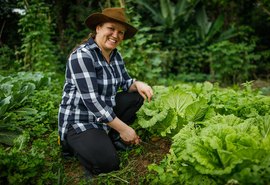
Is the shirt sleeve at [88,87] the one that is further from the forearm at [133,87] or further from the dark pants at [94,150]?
the forearm at [133,87]

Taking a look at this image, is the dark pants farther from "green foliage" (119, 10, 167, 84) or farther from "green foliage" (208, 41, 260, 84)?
"green foliage" (208, 41, 260, 84)

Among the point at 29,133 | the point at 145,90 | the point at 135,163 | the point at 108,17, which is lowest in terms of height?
the point at 135,163

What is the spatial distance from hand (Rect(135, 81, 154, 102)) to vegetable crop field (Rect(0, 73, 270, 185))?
10cm

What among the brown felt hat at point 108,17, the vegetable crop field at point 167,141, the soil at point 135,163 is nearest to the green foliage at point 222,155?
the vegetable crop field at point 167,141

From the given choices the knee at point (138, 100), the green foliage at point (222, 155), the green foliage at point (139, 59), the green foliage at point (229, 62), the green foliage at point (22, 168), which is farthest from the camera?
the green foliage at point (229, 62)

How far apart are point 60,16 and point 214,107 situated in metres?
6.52

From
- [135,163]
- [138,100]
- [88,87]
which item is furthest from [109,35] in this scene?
[135,163]

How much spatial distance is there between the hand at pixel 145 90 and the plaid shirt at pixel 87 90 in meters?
0.30

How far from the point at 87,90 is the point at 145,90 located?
0.78 metres

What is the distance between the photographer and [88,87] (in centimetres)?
259

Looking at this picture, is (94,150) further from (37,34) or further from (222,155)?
(37,34)

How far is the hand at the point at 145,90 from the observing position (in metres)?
3.16

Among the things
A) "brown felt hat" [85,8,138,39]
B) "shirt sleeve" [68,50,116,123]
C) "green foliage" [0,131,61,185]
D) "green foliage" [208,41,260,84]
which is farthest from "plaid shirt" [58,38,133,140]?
"green foliage" [208,41,260,84]

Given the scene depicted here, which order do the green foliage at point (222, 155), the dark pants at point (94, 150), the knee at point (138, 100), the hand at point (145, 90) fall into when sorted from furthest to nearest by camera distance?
the knee at point (138, 100) < the hand at point (145, 90) < the dark pants at point (94, 150) < the green foliage at point (222, 155)
